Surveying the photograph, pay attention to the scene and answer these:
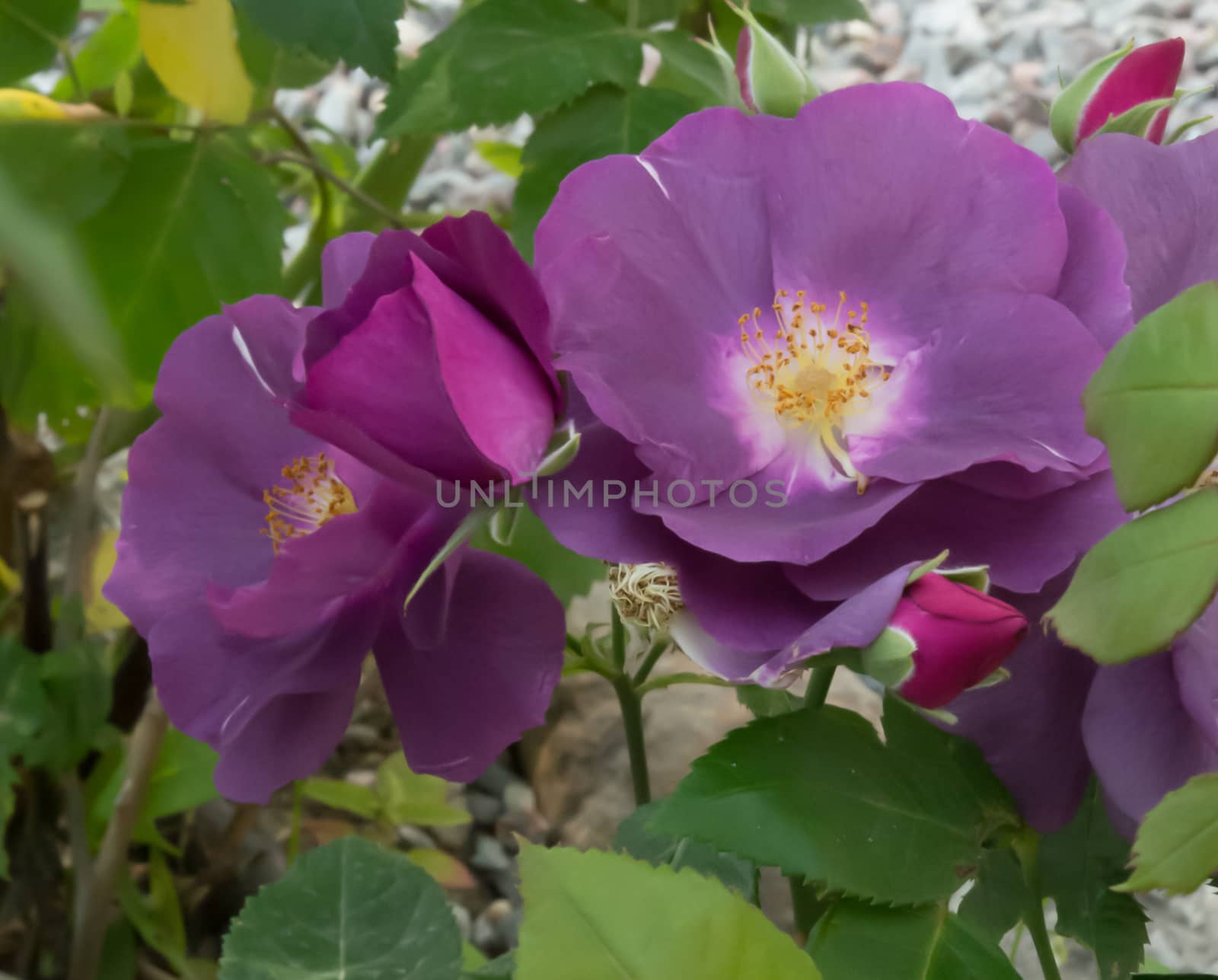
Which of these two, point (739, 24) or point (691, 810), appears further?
point (739, 24)

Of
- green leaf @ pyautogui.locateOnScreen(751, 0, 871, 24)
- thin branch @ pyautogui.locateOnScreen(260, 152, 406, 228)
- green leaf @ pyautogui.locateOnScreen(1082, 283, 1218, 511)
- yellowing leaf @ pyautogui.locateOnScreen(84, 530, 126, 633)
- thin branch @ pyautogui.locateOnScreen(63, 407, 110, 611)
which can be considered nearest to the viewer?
green leaf @ pyautogui.locateOnScreen(1082, 283, 1218, 511)

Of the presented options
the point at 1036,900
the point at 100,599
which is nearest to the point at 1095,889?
the point at 1036,900

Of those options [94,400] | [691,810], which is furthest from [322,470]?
[94,400]

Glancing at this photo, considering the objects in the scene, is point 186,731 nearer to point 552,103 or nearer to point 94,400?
point 552,103

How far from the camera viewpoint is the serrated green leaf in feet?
2.57

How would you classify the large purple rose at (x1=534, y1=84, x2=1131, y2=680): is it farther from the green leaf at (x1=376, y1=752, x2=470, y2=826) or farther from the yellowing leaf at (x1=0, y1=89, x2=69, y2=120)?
the green leaf at (x1=376, y1=752, x2=470, y2=826)

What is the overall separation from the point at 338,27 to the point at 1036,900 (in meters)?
0.37

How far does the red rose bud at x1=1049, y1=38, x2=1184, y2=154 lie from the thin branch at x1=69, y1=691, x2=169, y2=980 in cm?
54

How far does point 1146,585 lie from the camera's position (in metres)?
0.20

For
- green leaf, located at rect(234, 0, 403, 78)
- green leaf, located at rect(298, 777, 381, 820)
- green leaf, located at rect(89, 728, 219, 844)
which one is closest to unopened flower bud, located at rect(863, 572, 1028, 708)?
green leaf, located at rect(234, 0, 403, 78)

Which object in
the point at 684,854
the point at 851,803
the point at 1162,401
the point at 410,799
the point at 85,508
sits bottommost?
the point at 410,799

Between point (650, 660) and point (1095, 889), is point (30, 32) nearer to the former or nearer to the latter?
point (650, 660)

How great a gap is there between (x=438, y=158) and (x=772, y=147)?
176 cm

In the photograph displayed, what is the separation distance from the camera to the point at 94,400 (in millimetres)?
668
